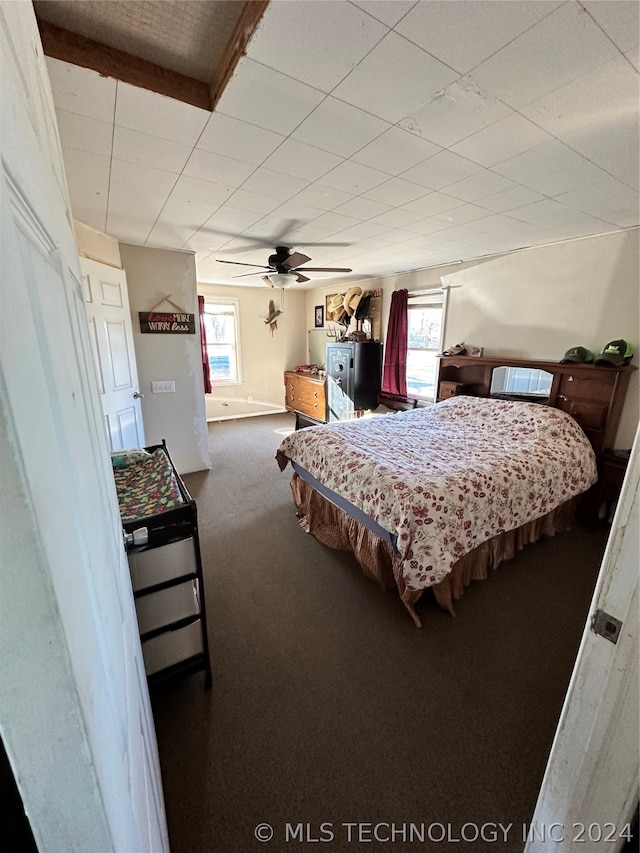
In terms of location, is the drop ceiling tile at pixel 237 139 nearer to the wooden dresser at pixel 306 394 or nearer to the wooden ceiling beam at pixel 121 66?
the wooden ceiling beam at pixel 121 66

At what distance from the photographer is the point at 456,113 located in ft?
4.21

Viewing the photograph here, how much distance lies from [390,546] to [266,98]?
2.11m

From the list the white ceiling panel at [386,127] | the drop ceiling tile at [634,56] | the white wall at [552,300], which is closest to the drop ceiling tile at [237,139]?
the white ceiling panel at [386,127]

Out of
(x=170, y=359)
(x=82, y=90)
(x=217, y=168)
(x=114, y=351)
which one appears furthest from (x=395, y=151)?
(x=170, y=359)

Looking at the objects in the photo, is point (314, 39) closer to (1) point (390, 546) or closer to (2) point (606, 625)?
(2) point (606, 625)

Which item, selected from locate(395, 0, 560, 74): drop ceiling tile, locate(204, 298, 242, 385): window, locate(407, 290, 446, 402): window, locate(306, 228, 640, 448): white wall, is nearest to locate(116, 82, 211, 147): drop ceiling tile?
locate(395, 0, 560, 74): drop ceiling tile

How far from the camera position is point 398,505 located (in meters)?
1.88

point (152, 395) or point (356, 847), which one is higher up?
point (152, 395)

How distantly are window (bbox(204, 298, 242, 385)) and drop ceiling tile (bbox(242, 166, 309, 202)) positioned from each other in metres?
3.97

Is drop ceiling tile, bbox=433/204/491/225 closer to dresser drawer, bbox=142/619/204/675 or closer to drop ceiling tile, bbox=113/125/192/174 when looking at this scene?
drop ceiling tile, bbox=113/125/192/174

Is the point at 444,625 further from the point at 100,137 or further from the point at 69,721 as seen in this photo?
the point at 100,137

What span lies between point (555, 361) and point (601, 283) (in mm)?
681

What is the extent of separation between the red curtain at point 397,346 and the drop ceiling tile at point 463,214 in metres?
2.00

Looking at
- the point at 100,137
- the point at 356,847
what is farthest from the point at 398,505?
the point at 100,137
